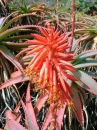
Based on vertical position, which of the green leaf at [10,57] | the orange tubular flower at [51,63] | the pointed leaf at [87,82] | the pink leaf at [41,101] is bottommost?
the pink leaf at [41,101]

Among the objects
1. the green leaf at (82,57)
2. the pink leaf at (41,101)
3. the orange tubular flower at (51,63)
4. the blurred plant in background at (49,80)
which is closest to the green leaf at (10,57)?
the blurred plant in background at (49,80)

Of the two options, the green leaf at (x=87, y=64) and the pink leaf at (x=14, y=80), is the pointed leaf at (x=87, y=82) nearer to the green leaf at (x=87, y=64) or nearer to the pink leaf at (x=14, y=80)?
the green leaf at (x=87, y=64)

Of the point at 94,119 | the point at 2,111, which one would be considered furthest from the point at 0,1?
the point at 94,119

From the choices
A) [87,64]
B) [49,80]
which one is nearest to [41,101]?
[87,64]

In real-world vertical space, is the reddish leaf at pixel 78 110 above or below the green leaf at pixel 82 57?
below

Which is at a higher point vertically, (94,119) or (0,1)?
(0,1)

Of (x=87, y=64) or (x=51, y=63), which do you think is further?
(x=87, y=64)

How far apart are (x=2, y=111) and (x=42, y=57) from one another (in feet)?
3.33

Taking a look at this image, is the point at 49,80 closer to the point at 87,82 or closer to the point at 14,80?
the point at 87,82

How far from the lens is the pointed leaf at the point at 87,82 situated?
1.75 m

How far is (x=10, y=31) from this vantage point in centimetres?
217

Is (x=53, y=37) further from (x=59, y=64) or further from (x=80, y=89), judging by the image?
(x=80, y=89)

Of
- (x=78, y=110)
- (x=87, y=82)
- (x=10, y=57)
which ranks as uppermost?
(x=10, y=57)

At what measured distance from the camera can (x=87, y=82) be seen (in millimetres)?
1772
